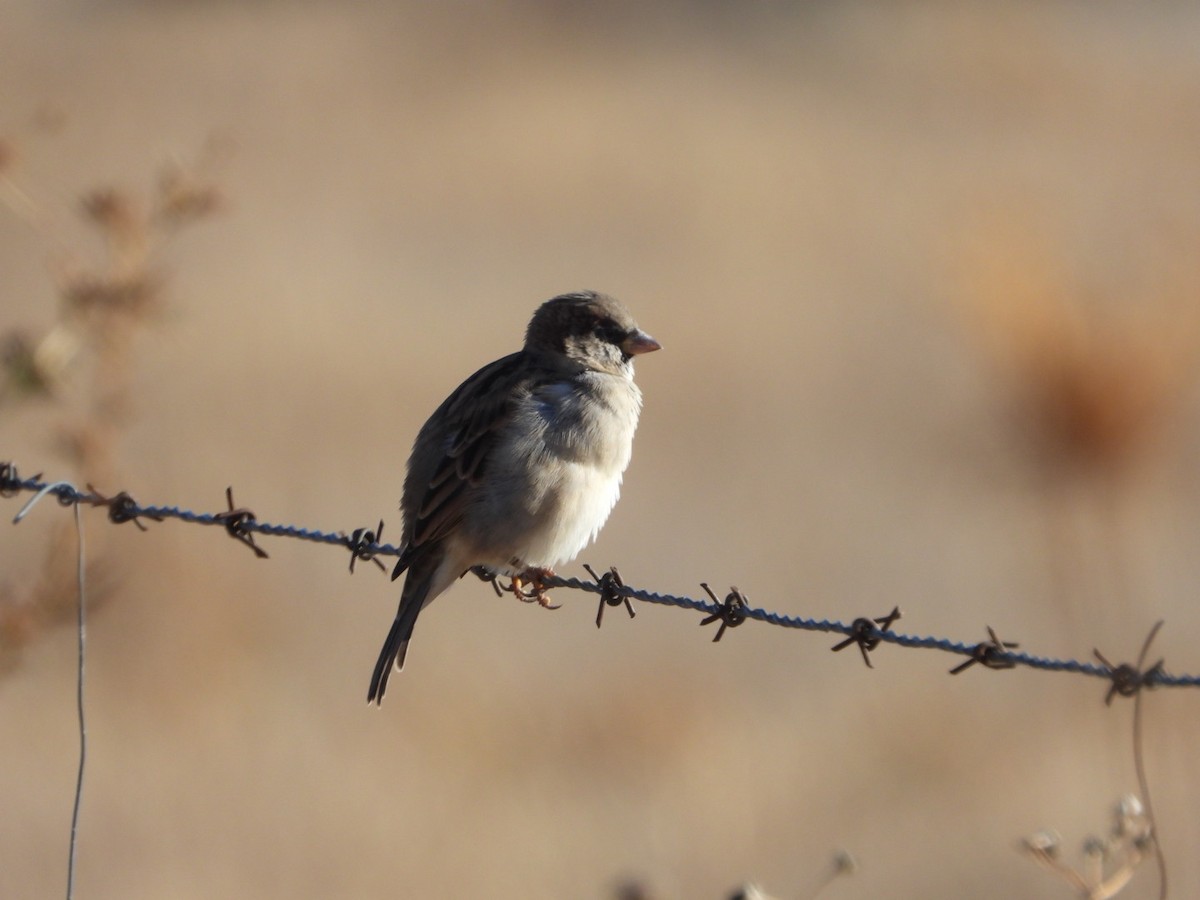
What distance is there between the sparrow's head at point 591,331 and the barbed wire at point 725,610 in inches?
45.7

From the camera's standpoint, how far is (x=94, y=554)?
9.20 metres

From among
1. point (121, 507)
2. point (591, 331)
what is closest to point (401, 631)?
point (121, 507)

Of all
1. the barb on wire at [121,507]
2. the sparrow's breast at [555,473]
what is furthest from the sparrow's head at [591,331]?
the barb on wire at [121,507]

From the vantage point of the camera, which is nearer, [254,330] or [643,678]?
[643,678]

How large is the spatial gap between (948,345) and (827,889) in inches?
346

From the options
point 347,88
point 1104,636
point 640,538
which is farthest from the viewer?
point 347,88

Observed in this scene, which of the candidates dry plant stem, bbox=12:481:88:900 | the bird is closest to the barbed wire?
dry plant stem, bbox=12:481:88:900

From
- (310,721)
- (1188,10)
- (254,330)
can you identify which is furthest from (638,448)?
(1188,10)

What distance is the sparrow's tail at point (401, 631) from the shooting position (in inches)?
250

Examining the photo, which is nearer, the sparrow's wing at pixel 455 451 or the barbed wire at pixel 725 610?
the barbed wire at pixel 725 610

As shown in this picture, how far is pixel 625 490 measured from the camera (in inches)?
562

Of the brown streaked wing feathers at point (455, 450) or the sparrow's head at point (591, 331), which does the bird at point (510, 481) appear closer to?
the brown streaked wing feathers at point (455, 450)

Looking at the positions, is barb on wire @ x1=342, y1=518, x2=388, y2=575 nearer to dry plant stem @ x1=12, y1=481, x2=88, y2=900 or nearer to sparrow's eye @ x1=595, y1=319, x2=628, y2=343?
dry plant stem @ x1=12, y1=481, x2=88, y2=900

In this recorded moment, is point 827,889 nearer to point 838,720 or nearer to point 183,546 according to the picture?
point 838,720
